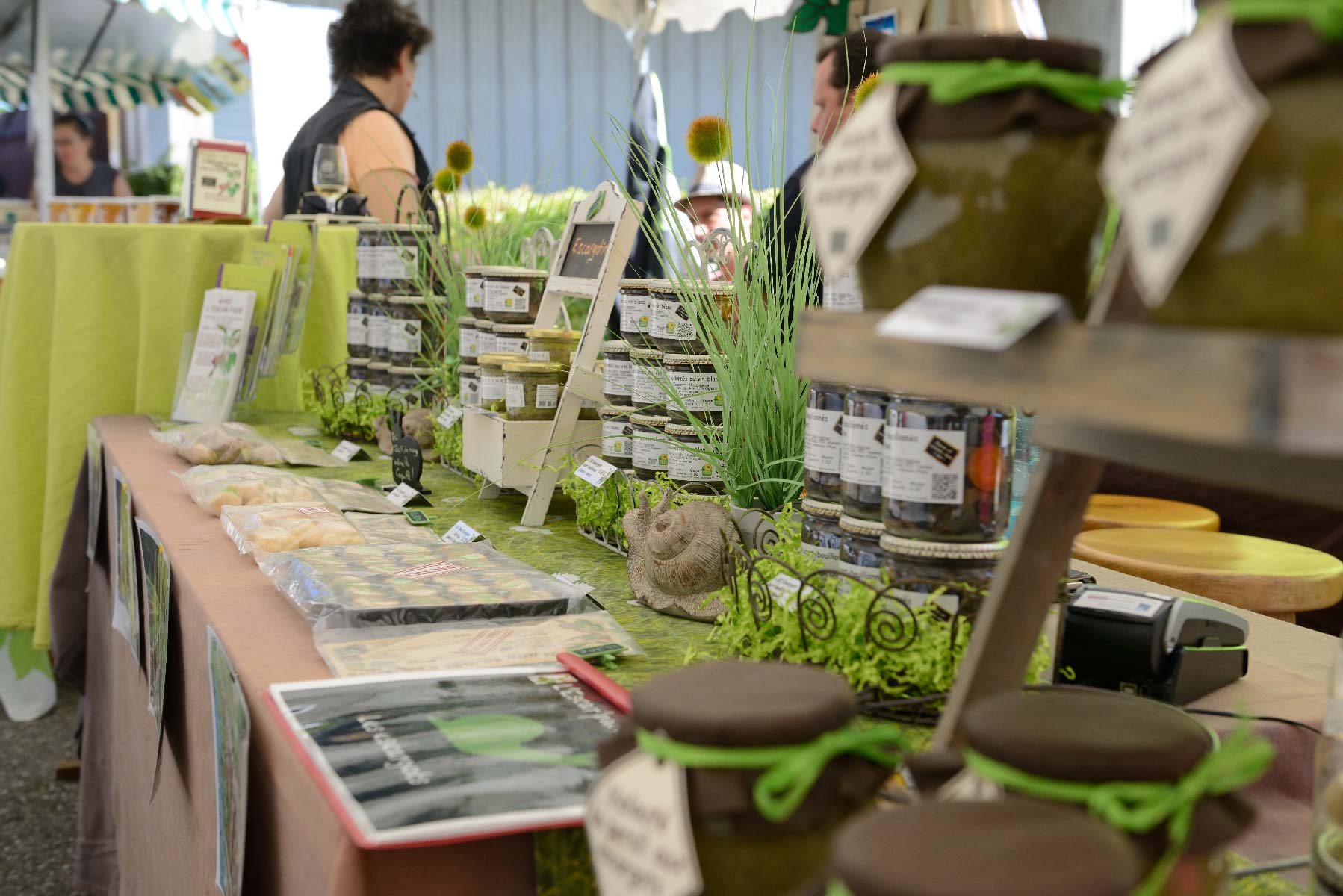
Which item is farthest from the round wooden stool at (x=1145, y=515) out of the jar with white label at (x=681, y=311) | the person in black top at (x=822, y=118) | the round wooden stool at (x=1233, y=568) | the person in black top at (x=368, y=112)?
the person in black top at (x=368, y=112)

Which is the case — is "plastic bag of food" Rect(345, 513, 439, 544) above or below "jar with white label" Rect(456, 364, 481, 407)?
below

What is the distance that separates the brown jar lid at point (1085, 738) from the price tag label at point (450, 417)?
1605mm

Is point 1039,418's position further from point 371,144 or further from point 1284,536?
point 371,144

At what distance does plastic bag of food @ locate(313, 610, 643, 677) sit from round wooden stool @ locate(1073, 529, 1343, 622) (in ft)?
4.08

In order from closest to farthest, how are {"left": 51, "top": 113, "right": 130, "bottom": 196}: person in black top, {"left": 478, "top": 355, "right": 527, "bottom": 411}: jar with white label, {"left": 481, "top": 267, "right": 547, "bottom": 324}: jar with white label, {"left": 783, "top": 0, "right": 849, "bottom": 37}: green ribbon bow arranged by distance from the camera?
{"left": 478, "top": 355, "right": 527, "bottom": 411}: jar with white label
{"left": 481, "top": 267, "right": 547, "bottom": 324}: jar with white label
{"left": 783, "top": 0, "right": 849, "bottom": 37}: green ribbon bow
{"left": 51, "top": 113, "right": 130, "bottom": 196}: person in black top

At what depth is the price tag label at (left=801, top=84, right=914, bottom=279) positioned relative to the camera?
625 mm

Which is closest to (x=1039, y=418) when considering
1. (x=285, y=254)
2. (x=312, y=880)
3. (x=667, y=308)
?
(x=312, y=880)

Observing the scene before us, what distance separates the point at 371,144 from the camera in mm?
3406

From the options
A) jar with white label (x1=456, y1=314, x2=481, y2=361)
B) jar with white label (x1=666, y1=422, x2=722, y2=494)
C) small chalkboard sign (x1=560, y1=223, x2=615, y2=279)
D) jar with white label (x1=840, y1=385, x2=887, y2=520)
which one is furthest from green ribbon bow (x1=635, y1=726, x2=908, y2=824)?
jar with white label (x1=456, y1=314, x2=481, y2=361)

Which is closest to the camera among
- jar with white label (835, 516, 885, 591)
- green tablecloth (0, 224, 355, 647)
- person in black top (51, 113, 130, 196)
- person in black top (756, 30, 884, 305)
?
jar with white label (835, 516, 885, 591)

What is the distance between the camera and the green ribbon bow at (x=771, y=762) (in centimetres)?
57

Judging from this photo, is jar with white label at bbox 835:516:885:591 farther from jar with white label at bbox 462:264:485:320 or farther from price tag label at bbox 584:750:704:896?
jar with white label at bbox 462:264:485:320

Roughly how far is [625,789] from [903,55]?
406 mm

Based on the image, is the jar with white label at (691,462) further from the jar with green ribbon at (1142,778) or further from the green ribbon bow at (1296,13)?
the green ribbon bow at (1296,13)
